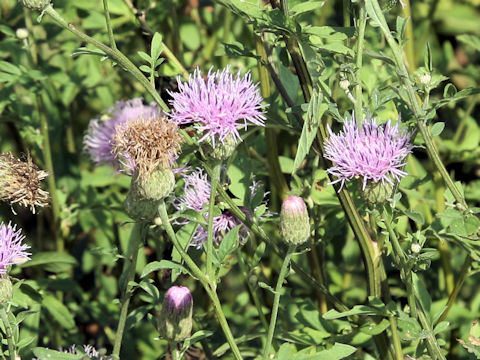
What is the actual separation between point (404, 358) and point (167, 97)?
3.06 ft

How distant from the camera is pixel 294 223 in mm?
1619

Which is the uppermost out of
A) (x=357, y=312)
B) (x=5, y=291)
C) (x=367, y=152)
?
(x=367, y=152)

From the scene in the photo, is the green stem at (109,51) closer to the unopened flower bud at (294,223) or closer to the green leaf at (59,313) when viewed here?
the unopened flower bud at (294,223)

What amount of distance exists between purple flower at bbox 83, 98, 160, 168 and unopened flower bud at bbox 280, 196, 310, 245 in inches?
32.9

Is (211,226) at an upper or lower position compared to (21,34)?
lower

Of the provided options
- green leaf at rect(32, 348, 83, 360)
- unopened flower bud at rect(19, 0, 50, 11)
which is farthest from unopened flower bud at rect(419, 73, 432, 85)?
A: green leaf at rect(32, 348, 83, 360)

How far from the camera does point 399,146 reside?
1.68 meters

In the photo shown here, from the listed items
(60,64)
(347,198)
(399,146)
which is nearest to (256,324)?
(347,198)

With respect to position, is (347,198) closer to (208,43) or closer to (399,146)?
(399,146)

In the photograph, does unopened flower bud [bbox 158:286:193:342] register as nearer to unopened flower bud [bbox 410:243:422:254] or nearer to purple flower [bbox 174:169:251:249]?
purple flower [bbox 174:169:251:249]

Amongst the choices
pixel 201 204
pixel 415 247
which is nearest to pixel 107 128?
pixel 201 204

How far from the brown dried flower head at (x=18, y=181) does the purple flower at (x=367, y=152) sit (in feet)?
2.10

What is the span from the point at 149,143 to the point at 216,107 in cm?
16

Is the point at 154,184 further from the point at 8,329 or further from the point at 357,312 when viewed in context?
the point at 357,312
